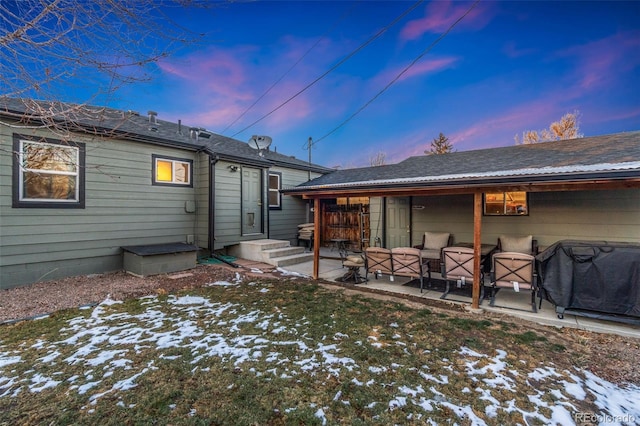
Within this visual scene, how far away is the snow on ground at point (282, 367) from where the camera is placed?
2.15 m

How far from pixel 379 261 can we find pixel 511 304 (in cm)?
234

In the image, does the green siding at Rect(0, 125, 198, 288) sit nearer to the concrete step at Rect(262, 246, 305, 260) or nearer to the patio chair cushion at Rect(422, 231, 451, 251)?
the concrete step at Rect(262, 246, 305, 260)

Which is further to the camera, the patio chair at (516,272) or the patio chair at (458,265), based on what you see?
the patio chair at (458,265)

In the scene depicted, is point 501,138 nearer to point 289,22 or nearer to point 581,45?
point 581,45

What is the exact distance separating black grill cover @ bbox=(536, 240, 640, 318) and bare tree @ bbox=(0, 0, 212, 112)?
5.79 m

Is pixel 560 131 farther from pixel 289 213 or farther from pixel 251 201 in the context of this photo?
pixel 251 201

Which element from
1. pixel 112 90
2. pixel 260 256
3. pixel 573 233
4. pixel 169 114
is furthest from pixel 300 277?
pixel 169 114

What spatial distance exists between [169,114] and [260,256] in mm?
5781

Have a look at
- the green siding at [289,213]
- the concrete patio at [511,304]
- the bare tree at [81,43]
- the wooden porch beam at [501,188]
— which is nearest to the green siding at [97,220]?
the bare tree at [81,43]

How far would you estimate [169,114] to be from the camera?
9188 mm

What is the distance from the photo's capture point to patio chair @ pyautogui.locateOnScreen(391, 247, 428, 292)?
5332 millimetres

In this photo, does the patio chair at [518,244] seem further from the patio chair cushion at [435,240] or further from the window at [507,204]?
the patio chair cushion at [435,240]

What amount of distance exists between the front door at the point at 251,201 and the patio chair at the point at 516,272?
21.9 feet

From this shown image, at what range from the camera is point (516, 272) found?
14.4 feet
